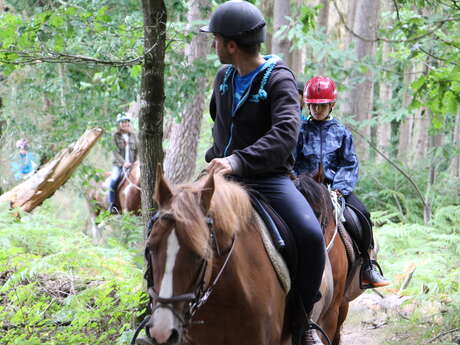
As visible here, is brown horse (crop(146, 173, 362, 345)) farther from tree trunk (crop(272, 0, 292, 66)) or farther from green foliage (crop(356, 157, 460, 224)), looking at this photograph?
green foliage (crop(356, 157, 460, 224))

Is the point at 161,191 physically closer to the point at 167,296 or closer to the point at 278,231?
the point at 167,296

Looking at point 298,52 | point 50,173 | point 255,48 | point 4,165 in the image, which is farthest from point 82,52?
point 298,52

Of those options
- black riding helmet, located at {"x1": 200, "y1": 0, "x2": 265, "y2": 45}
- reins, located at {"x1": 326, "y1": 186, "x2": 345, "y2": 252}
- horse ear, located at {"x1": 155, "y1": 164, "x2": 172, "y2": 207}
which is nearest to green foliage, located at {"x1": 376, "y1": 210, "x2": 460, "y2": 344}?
reins, located at {"x1": 326, "y1": 186, "x2": 345, "y2": 252}

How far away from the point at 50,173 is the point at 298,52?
15640 millimetres

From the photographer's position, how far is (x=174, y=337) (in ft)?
9.29

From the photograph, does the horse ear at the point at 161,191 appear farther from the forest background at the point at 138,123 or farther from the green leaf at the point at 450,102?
the green leaf at the point at 450,102

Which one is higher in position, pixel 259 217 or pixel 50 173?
pixel 259 217

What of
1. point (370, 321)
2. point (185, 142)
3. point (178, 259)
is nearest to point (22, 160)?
point (185, 142)

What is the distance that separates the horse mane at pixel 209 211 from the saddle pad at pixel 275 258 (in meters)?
0.13

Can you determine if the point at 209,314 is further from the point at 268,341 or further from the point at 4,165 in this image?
the point at 4,165

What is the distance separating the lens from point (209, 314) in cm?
347

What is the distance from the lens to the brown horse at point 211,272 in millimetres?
2930

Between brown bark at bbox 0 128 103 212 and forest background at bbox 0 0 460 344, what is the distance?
1.56ft

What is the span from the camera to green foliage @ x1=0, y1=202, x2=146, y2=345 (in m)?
4.82
